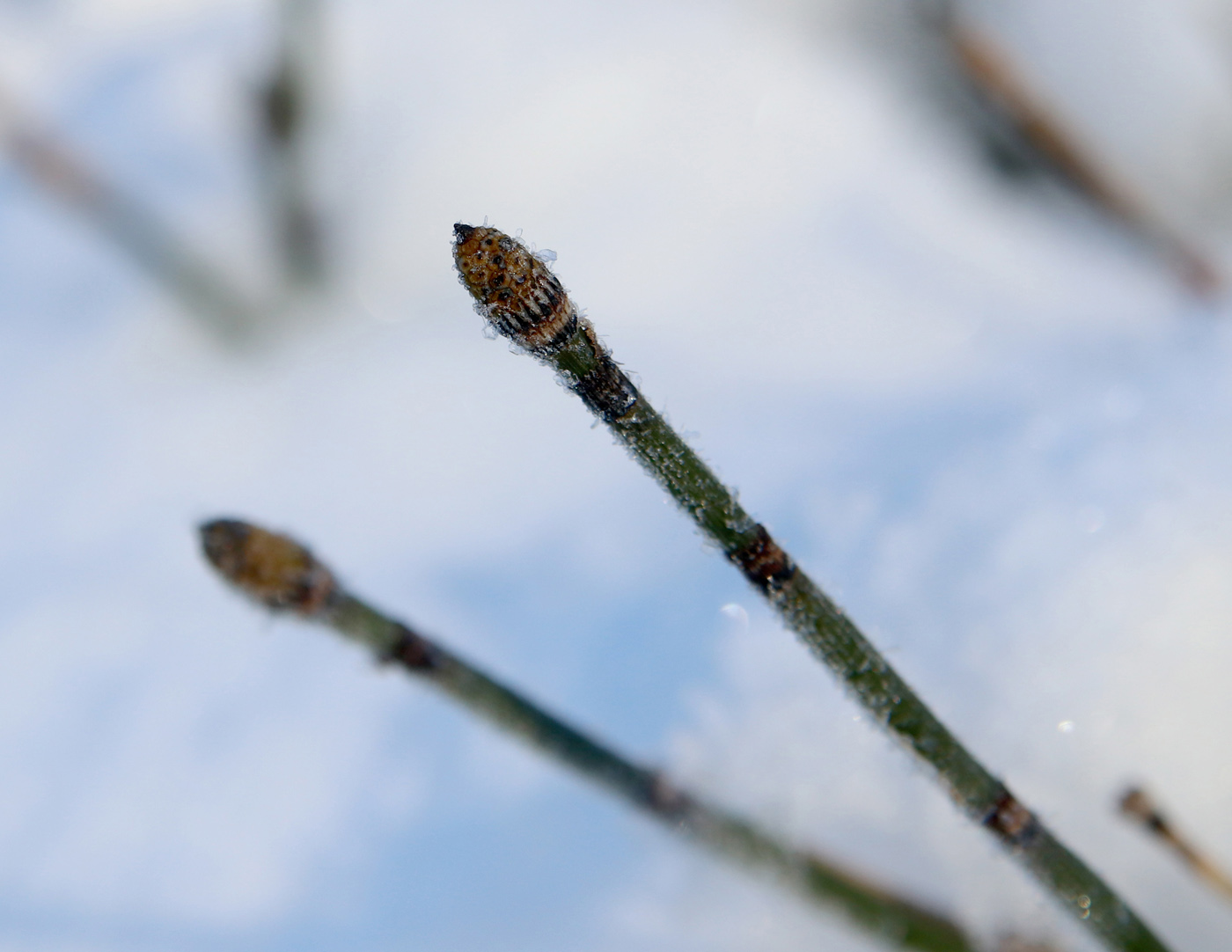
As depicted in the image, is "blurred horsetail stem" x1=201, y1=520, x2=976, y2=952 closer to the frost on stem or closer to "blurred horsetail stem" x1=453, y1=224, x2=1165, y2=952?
the frost on stem

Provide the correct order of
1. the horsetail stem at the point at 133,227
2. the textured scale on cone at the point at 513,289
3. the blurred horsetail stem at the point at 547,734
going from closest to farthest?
the textured scale on cone at the point at 513,289 → the blurred horsetail stem at the point at 547,734 → the horsetail stem at the point at 133,227

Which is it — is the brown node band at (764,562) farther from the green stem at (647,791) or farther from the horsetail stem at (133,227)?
the horsetail stem at (133,227)

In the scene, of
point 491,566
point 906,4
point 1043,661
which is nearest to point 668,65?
point 906,4

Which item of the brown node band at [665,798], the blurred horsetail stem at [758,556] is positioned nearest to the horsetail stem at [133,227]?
the brown node band at [665,798]

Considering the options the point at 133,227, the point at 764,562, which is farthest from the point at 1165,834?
the point at 133,227

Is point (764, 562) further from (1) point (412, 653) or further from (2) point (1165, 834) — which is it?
(2) point (1165, 834)

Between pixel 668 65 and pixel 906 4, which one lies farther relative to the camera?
pixel 668 65

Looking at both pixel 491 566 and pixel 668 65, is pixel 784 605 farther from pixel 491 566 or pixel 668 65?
pixel 668 65
